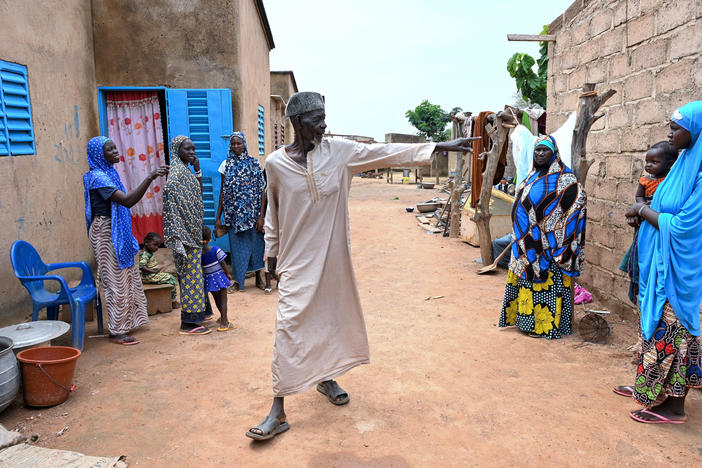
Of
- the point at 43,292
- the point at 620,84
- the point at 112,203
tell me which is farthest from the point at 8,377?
the point at 620,84

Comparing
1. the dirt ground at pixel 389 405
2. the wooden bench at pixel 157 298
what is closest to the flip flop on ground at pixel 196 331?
the dirt ground at pixel 389 405

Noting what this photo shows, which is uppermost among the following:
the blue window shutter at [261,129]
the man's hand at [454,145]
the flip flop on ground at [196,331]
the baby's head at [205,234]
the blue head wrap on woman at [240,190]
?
the blue window shutter at [261,129]

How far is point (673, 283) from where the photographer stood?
288cm

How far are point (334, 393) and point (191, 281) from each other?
205 centimetres

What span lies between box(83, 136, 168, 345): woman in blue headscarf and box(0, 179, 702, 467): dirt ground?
341 mm

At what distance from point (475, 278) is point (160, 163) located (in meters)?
4.85

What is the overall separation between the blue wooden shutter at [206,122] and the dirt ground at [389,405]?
2458 mm

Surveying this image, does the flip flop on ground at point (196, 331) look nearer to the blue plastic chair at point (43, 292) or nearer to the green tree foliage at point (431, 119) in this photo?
the blue plastic chair at point (43, 292)

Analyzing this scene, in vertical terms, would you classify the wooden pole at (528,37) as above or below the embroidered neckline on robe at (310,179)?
above

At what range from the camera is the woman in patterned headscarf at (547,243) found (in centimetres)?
436

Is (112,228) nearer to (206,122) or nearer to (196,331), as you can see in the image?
(196,331)

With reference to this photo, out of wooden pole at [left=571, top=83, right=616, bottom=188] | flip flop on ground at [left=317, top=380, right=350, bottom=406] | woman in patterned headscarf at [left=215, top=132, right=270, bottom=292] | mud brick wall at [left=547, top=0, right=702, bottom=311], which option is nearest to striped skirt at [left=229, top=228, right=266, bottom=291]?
woman in patterned headscarf at [left=215, top=132, right=270, bottom=292]

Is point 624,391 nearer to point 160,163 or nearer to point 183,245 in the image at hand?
point 183,245

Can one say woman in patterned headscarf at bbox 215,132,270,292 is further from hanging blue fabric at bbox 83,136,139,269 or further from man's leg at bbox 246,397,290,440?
man's leg at bbox 246,397,290,440
